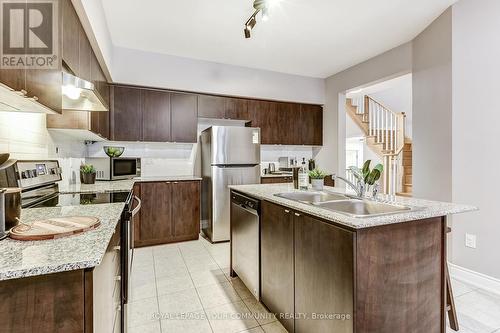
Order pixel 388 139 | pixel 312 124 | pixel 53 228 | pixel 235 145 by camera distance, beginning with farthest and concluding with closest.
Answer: pixel 388 139 < pixel 312 124 < pixel 235 145 < pixel 53 228

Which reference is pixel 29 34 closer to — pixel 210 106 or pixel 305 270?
pixel 305 270

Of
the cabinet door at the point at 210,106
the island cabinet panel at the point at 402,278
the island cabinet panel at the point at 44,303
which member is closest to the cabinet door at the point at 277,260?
the island cabinet panel at the point at 402,278

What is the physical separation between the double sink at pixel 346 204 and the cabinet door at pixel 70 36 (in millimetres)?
1729

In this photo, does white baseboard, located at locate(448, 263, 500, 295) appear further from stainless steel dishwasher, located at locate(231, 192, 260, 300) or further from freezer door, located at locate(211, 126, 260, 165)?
freezer door, located at locate(211, 126, 260, 165)

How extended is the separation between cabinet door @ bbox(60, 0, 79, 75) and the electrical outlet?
370cm

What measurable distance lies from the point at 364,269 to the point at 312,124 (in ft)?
13.0

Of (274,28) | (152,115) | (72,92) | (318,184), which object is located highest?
(274,28)

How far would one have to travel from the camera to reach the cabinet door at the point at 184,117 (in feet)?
12.8

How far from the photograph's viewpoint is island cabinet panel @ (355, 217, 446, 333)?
1267 mm

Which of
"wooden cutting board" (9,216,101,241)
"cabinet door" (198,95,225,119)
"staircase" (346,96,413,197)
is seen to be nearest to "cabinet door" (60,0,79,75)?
"wooden cutting board" (9,216,101,241)

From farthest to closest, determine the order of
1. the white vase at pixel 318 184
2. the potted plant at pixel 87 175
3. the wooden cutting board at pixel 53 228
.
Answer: the potted plant at pixel 87 175 → the white vase at pixel 318 184 → the wooden cutting board at pixel 53 228

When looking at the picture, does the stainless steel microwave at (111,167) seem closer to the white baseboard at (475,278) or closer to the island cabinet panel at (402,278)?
the island cabinet panel at (402,278)

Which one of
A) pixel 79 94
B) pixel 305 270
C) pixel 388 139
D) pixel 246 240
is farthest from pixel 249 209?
pixel 388 139

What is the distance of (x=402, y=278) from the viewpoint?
1.39 metres
